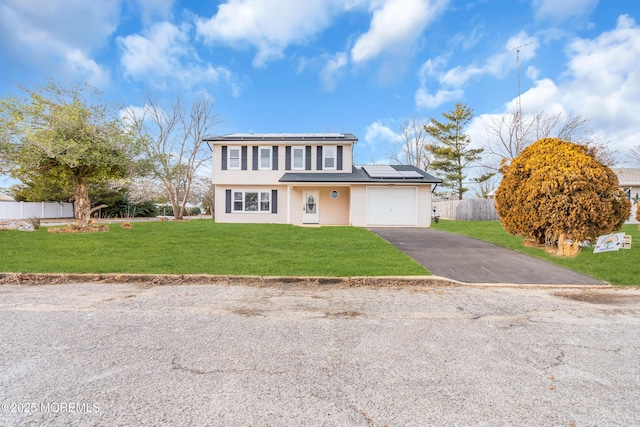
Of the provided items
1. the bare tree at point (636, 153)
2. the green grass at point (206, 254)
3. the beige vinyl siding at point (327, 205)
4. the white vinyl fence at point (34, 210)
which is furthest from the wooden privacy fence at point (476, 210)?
the white vinyl fence at point (34, 210)

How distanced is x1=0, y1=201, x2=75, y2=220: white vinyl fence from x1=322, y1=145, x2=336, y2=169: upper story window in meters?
25.3

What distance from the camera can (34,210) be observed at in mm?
24703

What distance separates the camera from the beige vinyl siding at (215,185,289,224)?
683 inches

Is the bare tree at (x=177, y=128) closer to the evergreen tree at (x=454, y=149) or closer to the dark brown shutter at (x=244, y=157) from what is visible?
the dark brown shutter at (x=244, y=157)

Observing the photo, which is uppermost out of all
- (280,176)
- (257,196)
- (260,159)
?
(260,159)

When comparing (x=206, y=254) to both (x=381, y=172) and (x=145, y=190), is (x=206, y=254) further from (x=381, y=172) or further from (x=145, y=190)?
(x=145, y=190)

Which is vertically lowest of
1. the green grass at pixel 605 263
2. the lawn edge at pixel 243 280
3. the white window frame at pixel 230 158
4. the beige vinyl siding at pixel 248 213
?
the lawn edge at pixel 243 280

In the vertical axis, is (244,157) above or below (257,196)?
above

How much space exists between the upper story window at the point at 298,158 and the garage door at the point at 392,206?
454cm

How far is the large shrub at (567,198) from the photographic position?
730 centimetres

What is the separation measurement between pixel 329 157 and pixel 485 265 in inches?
478

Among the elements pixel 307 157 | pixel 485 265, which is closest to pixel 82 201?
pixel 307 157

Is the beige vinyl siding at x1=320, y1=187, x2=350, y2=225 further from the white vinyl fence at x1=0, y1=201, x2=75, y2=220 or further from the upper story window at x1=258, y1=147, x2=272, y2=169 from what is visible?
the white vinyl fence at x1=0, y1=201, x2=75, y2=220

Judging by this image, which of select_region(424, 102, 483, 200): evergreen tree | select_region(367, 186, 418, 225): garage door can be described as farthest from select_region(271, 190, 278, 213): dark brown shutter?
select_region(424, 102, 483, 200): evergreen tree
